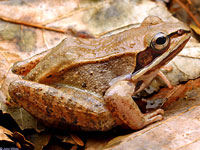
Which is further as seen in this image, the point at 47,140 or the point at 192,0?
the point at 192,0

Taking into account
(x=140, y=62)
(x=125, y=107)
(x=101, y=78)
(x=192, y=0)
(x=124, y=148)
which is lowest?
Result: (x=124, y=148)

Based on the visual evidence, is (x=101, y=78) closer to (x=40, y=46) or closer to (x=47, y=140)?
(x=47, y=140)

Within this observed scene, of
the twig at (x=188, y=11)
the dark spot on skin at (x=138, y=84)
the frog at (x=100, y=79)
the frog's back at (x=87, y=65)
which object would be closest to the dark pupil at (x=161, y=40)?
the frog at (x=100, y=79)

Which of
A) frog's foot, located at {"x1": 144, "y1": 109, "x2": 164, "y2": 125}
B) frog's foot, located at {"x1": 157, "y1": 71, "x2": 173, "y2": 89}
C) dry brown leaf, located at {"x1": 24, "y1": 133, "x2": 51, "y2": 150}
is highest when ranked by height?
frog's foot, located at {"x1": 157, "y1": 71, "x2": 173, "y2": 89}

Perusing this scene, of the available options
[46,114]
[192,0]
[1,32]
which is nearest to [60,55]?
[46,114]

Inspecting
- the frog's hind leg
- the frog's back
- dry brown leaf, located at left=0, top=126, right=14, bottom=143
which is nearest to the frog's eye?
the frog's back

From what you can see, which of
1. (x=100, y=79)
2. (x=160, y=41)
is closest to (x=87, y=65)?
(x=100, y=79)

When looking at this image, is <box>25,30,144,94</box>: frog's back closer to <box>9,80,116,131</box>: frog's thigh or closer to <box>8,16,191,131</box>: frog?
<box>8,16,191,131</box>: frog

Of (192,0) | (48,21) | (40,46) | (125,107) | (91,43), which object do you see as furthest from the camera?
(192,0)
